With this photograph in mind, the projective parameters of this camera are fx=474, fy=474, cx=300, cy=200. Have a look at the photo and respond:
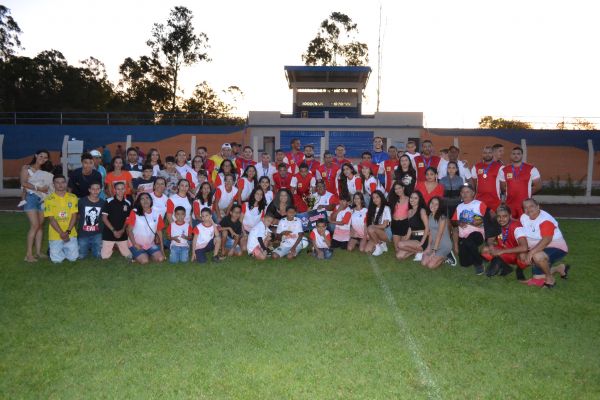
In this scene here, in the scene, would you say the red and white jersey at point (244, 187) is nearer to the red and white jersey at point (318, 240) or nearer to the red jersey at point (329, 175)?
the red jersey at point (329, 175)

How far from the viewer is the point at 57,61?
47.9m

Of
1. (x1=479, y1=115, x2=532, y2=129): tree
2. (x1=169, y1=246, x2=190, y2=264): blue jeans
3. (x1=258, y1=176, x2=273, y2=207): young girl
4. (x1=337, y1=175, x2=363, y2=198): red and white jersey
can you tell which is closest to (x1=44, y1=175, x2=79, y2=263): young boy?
(x1=169, y1=246, x2=190, y2=264): blue jeans

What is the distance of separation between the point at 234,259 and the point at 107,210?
7.62 ft

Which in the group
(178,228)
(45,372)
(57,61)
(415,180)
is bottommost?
(45,372)

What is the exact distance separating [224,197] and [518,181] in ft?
17.6

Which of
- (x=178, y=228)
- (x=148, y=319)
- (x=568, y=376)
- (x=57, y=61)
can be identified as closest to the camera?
(x=568, y=376)

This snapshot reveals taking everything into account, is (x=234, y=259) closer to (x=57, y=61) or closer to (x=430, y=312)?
(x=430, y=312)

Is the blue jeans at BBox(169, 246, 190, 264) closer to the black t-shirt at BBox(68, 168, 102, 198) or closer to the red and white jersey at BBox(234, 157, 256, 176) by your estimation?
Result: the black t-shirt at BBox(68, 168, 102, 198)

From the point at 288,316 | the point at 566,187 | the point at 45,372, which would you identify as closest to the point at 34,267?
the point at 45,372

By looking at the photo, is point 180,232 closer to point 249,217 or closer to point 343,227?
point 249,217

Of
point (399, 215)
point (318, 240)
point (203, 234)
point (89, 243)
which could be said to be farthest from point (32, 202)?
point (399, 215)

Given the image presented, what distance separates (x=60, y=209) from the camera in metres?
7.87

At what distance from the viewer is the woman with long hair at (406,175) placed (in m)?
8.84

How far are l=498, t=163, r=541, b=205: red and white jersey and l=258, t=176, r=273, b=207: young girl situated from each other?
4.26 metres
